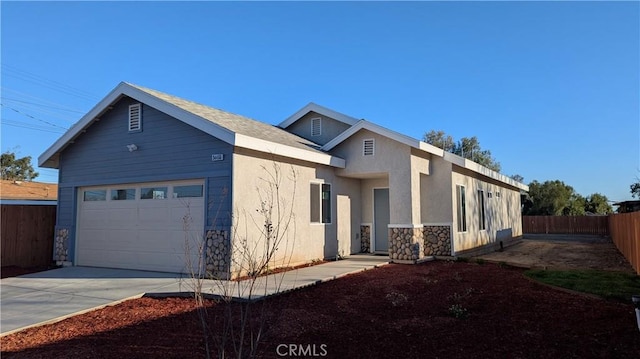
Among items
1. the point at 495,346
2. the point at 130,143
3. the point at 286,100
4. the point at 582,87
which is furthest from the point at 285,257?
the point at 286,100

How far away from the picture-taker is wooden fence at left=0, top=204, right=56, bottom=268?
11703 millimetres

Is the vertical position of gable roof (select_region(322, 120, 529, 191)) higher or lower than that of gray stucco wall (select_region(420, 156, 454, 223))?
higher

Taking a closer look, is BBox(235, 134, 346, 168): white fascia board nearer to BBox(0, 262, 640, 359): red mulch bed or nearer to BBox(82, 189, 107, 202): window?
BBox(0, 262, 640, 359): red mulch bed

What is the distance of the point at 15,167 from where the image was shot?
36.9m

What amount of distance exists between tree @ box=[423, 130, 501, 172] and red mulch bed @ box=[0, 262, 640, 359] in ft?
111

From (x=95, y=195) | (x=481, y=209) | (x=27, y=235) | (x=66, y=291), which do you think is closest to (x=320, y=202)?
(x=95, y=195)

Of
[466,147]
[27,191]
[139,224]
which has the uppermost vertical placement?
[466,147]

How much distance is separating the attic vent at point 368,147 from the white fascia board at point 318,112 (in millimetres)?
1954

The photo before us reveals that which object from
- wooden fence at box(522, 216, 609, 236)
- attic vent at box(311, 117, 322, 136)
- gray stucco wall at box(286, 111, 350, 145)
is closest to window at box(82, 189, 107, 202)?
gray stucco wall at box(286, 111, 350, 145)

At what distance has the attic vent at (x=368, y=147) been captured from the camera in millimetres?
12836

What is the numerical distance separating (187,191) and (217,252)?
6.21ft

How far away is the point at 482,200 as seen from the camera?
655 inches

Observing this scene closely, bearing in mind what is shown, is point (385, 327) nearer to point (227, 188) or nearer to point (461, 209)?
point (227, 188)

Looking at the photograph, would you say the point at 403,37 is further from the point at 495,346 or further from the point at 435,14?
the point at 495,346
